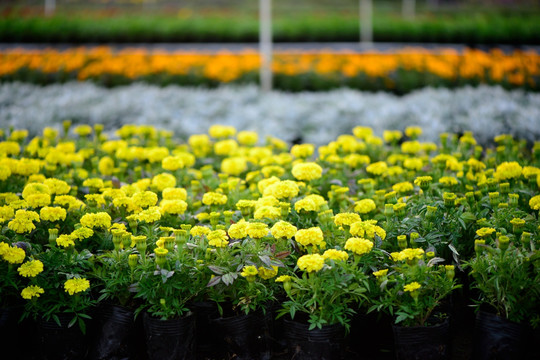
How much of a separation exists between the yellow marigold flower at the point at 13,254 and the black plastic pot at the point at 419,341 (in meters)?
1.54

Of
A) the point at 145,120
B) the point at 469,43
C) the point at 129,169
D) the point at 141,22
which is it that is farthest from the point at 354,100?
the point at 141,22

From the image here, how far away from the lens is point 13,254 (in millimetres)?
2064

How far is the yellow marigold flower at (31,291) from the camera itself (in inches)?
80.1

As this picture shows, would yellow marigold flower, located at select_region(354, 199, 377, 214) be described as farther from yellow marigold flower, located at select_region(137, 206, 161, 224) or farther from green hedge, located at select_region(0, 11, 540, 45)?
green hedge, located at select_region(0, 11, 540, 45)

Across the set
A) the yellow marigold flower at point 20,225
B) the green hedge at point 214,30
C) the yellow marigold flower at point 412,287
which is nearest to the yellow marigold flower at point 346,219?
the yellow marigold flower at point 412,287

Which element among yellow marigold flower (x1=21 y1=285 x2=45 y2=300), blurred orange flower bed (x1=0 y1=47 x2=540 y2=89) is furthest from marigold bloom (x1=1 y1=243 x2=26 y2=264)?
blurred orange flower bed (x1=0 y1=47 x2=540 y2=89)

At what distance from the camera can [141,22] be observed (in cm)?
1138

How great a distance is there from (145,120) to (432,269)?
375cm

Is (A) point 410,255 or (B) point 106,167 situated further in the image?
(B) point 106,167

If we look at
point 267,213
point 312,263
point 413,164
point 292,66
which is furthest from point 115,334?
A: point 292,66

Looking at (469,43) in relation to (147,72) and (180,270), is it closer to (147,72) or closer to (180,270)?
(147,72)

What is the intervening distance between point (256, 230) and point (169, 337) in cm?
57

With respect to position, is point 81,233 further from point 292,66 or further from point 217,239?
point 292,66

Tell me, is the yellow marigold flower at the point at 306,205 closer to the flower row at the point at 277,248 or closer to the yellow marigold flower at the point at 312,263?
the flower row at the point at 277,248
